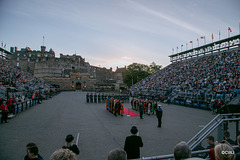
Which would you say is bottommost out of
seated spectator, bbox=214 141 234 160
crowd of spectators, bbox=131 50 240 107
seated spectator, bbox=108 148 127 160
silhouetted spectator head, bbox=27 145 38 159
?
silhouetted spectator head, bbox=27 145 38 159

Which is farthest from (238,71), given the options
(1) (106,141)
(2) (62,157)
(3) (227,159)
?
(2) (62,157)

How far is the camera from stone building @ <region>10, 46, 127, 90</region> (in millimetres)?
74188

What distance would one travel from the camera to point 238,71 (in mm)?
22828

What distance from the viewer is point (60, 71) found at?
291 ft

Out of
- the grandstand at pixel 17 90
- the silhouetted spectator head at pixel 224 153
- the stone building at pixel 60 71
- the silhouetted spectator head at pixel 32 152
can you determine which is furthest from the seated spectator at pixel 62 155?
the stone building at pixel 60 71

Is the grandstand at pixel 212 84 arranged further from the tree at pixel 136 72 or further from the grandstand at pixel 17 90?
the tree at pixel 136 72

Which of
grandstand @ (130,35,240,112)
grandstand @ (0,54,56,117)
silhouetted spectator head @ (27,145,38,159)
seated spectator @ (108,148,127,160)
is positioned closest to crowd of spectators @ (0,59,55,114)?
grandstand @ (0,54,56,117)

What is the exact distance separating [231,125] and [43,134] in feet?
31.2

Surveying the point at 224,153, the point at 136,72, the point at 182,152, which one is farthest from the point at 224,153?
the point at 136,72

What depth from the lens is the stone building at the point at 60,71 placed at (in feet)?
243

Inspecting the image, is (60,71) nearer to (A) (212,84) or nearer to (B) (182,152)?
(A) (212,84)

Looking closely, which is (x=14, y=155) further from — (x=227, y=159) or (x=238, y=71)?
(x=238, y=71)

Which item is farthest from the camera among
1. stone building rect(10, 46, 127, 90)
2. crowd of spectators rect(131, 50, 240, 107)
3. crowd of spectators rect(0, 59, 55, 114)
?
stone building rect(10, 46, 127, 90)

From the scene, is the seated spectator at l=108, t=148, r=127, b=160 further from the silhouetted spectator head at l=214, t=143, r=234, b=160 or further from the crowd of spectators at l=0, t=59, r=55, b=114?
the crowd of spectators at l=0, t=59, r=55, b=114
